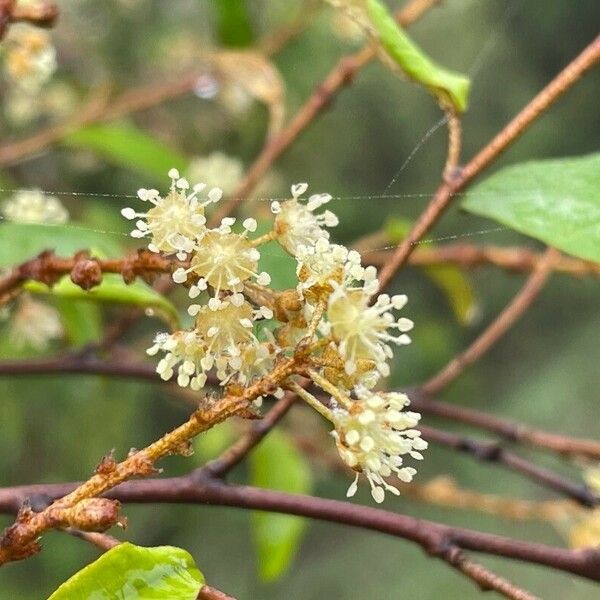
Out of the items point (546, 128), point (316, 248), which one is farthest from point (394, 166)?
point (316, 248)

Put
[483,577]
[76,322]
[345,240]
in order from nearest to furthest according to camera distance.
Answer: [483,577] < [76,322] < [345,240]

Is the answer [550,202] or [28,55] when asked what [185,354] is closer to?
[550,202]

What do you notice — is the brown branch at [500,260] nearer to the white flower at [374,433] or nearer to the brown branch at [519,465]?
the brown branch at [519,465]

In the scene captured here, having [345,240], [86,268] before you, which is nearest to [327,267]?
[86,268]

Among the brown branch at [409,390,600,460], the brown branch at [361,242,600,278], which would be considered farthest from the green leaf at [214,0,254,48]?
the brown branch at [409,390,600,460]

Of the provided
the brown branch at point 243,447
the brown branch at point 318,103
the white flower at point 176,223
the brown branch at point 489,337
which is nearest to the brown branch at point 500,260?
the brown branch at point 489,337
